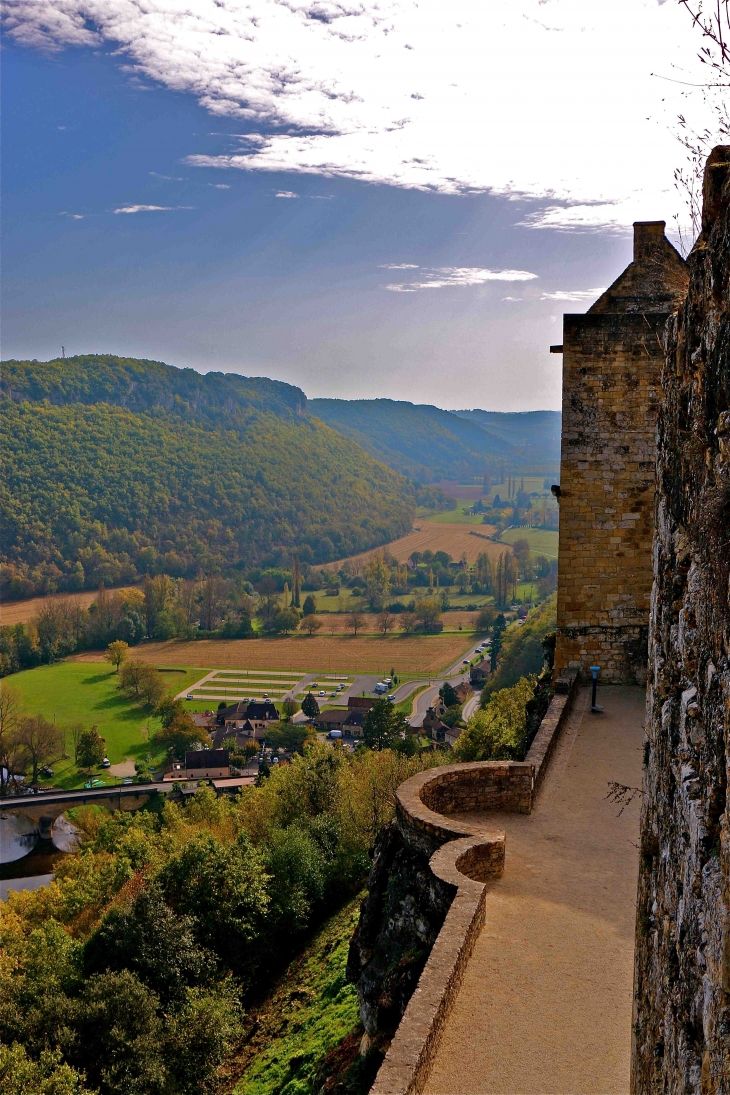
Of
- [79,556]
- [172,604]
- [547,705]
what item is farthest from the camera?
[79,556]

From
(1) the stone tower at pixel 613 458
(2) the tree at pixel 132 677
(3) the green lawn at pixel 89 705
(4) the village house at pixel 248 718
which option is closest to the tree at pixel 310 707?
(4) the village house at pixel 248 718

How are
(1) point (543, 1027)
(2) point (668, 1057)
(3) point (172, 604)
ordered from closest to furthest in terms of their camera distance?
1. (2) point (668, 1057)
2. (1) point (543, 1027)
3. (3) point (172, 604)

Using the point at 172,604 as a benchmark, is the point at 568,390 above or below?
above

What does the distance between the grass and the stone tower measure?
24.0 ft

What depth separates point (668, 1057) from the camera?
131 inches

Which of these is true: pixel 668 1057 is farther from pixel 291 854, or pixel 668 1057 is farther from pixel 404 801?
pixel 291 854

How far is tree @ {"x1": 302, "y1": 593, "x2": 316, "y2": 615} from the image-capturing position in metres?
147

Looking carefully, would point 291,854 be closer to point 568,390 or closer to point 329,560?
point 568,390

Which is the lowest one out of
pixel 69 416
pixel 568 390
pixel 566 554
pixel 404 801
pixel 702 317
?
pixel 404 801

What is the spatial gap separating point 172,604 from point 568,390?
127 m

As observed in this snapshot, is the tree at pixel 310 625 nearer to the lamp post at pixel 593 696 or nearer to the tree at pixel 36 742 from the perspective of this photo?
the tree at pixel 36 742

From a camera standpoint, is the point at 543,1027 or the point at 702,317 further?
the point at 543,1027

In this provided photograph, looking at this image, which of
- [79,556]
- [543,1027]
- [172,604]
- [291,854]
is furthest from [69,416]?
[543,1027]

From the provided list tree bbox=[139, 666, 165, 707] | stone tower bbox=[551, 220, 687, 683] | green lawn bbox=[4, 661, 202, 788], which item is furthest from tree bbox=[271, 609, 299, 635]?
stone tower bbox=[551, 220, 687, 683]
